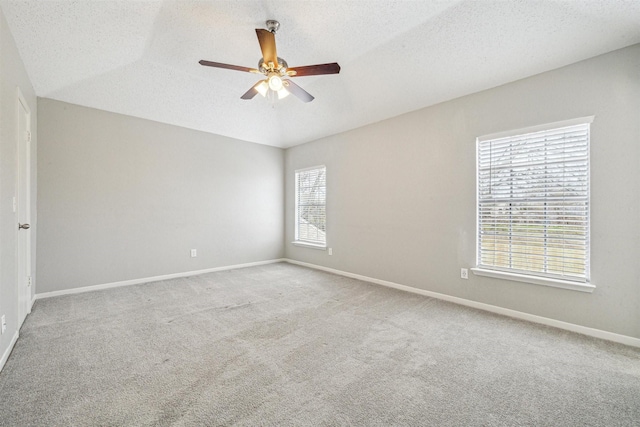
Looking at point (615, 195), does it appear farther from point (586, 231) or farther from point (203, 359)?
point (203, 359)

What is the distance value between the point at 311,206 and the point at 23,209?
12.9 feet

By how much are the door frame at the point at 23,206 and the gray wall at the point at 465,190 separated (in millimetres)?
3861

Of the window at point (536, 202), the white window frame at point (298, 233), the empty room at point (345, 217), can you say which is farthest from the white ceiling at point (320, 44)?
the white window frame at point (298, 233)

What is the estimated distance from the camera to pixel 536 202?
9.43ft

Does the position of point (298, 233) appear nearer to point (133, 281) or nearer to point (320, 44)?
point (133, 281)

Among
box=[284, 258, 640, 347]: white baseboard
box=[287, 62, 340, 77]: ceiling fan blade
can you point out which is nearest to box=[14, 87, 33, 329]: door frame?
box=[287, 62, 340, 77]: ceiling fan blade

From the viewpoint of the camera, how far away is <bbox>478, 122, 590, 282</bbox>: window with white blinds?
264 centimetres

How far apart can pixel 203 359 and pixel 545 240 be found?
3.38 m

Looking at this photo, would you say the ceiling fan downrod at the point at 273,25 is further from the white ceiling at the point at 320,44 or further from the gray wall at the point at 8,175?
the gray wall at the point at 8,175

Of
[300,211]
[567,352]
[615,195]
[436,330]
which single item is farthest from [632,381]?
[300,211]

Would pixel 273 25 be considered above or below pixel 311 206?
above

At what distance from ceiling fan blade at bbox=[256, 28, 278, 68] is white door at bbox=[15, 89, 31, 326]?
2.35 metres

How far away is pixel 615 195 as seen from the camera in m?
2.44

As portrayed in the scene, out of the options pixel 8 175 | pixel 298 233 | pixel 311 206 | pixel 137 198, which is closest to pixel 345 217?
pixel 311 206
